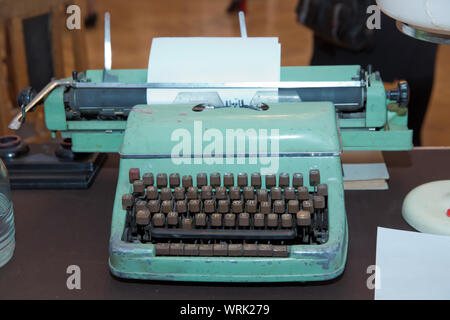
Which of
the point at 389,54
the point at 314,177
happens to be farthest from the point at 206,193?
the point at 389,54

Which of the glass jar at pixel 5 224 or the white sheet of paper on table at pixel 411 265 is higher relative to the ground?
the glass jar at pixel 5 224

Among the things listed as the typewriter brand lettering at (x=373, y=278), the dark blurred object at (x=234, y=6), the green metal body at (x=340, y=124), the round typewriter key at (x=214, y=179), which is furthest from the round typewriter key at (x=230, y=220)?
the dark blurred object at (x=234, y=6)

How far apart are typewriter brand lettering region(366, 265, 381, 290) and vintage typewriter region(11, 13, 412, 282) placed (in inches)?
2.8

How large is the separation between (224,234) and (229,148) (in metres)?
0.21

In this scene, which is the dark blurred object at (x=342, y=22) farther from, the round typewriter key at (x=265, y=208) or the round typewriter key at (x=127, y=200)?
the round typewriter key at (x=127, y=200)

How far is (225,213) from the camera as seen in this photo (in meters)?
1.38

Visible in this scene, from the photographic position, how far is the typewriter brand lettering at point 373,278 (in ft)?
4.30

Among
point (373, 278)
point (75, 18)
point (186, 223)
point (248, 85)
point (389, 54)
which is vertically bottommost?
point (373, 278)

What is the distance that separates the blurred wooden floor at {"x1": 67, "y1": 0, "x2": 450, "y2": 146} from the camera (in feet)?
14.7

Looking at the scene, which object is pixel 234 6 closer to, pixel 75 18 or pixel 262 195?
pixel 75 18

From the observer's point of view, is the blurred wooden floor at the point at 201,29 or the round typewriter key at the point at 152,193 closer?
the round typewriter key at the point at 152,193
